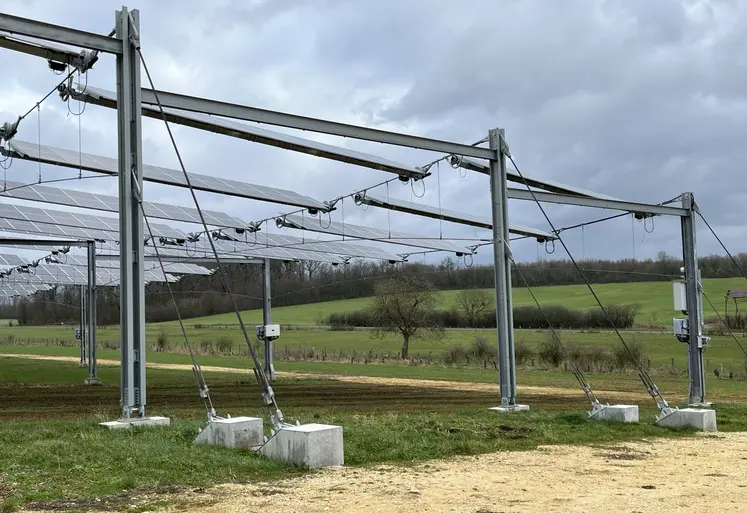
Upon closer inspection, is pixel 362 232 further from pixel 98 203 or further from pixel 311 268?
pixel 311 268

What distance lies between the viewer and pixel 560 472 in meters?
9.40

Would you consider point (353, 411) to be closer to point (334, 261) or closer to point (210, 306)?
point (334, 261)

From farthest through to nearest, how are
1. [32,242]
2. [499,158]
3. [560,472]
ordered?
[32,242] → [499,158] → [560,472]

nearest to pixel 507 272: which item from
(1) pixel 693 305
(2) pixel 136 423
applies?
(1) pixel 693 305

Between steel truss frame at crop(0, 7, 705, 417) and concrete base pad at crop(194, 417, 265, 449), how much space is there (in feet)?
5.66

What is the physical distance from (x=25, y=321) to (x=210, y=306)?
24326 millimetres

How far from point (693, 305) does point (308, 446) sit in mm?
14022

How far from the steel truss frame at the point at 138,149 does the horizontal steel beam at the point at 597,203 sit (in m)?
0.63

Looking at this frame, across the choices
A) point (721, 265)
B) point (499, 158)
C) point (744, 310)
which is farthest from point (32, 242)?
point (744, 310)

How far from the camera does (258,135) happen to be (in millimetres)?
15234

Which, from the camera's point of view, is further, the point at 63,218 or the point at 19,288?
the point at 19,288

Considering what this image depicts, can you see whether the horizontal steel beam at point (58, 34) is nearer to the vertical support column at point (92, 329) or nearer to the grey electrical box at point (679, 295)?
the grey electrical box at point (679, 295)

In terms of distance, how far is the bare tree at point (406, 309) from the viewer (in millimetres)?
46219

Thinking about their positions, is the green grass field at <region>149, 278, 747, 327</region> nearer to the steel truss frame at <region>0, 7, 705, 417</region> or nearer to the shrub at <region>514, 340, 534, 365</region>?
the shrub at <region>514, 340, 534, 365</region>
